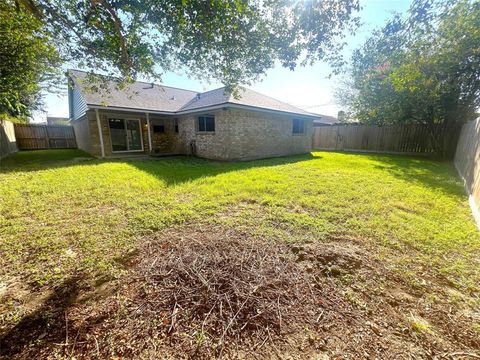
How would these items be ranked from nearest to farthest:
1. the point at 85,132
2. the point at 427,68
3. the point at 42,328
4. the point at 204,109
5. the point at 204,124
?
the point at 42,328, the point at 427,68, the point at 204,109, the point at 204,124, the point at 85,132

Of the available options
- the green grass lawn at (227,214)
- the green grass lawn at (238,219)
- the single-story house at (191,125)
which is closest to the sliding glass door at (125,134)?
the single-story house at (191,125)

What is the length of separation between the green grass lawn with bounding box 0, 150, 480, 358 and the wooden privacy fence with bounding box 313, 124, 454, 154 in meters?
7.58

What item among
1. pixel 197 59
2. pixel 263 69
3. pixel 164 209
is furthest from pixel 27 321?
pixel 263 69

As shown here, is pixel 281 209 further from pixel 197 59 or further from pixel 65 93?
pixel 65 93

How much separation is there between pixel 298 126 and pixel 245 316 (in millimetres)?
13028

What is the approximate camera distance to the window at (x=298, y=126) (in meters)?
13.0

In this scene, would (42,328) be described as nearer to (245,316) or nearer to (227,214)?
(245,316)

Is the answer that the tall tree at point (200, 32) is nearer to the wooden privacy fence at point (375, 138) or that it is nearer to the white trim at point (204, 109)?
the white trim at point (204, 109)

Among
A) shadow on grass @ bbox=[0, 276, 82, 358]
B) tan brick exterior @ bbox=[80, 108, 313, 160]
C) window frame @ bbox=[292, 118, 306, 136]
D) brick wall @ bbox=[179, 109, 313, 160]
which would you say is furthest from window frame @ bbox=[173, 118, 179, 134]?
shadow on grass @ bbox=[0, 276, 82, 358]

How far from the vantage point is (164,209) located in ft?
13.2

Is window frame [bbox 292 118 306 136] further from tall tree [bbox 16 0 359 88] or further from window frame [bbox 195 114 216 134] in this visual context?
tall tree [bbox 16 0 359 88]

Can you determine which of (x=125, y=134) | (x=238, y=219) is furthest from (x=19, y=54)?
(x=238, y=219)

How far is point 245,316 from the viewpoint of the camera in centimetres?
A: 174

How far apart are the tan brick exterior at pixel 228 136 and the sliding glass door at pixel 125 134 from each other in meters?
0.27
